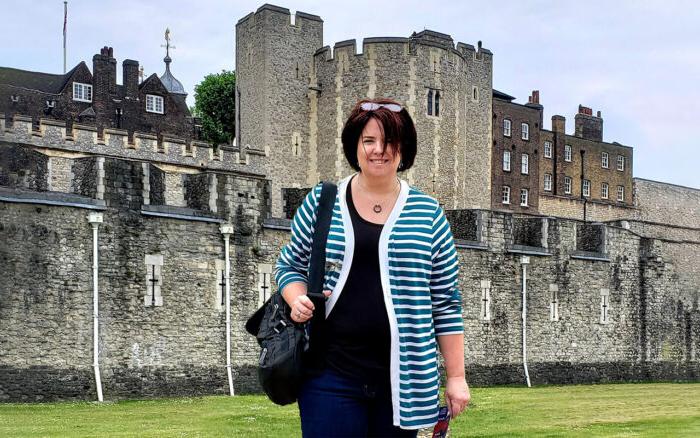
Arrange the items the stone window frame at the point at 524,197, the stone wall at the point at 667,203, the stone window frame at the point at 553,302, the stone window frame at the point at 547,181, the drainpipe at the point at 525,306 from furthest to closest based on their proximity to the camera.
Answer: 1. the stone wall at the point at 667,203
2. the stone window frame at the point at 547,181
3. the stone window frame at the point at 524,197
4. the stone window frame at the point at 553,302
5. the drainpipe at the point at 525,306

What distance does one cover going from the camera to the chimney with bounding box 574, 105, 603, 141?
72.6m

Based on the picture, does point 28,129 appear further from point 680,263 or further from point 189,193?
point 680,263

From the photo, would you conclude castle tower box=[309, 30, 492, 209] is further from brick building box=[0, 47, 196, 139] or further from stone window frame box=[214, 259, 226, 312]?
stone window frame box=[214, 259, 226, 312]

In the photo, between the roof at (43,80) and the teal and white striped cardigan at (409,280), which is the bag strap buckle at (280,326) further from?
the roof at (43,80)

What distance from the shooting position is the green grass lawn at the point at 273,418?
12.7 metres

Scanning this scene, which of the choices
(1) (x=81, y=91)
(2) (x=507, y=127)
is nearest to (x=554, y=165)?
(2) (x=507, y=127)

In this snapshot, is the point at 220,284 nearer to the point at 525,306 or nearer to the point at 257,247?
the point at 257,247

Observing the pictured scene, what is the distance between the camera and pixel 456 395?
4496mm

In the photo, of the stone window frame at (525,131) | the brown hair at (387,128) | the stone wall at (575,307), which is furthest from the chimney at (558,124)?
the brown hair at (387,128)

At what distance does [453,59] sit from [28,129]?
1799 cm

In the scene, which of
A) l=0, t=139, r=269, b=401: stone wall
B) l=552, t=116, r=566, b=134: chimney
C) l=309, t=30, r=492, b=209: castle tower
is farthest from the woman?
l=552, t=116, r=566, b=134: chimney

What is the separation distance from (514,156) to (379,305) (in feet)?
198

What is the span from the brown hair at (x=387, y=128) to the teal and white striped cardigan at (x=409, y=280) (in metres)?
0.23

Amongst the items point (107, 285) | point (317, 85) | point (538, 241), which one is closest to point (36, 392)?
point (107, 285)
